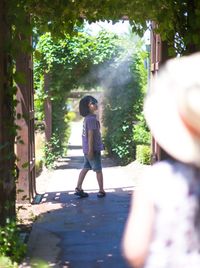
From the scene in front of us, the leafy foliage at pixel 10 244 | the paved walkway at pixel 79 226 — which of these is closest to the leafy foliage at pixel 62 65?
the paved walkway at pixel 79 226

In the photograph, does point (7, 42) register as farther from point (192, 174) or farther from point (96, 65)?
point (96, 65)

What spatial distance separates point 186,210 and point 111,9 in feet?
19.3

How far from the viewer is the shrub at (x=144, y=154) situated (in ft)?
46.3

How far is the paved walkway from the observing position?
571cm

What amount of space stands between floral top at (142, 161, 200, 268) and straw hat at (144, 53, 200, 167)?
0.27ft

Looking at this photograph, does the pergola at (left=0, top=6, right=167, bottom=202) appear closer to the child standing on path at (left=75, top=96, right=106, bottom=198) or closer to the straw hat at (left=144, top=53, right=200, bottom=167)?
the child standing on path at (left=75, top=96, right=106, bottom=198)

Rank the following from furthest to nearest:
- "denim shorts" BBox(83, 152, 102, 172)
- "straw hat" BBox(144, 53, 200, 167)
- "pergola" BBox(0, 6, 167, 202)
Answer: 1. "denim shorts" BBox(83, 152, 102, 172)
2. "pergola" BBox(0, 6, 167, 202)
3. "straw hat" BBox(144, 53, 200, 167)

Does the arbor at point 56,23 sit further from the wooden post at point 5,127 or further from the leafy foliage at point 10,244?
the leafy foliage at point 10,244

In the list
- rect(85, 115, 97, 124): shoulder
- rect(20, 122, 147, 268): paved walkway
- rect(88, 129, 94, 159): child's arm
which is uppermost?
rect(85, 115, 97, 124): shoulder

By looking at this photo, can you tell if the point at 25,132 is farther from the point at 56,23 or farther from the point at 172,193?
the point at 172,193

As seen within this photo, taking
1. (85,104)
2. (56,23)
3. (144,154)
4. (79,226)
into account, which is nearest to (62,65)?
(144,154)

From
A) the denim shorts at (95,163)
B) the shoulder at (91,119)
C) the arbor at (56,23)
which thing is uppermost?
the arbor at (56,23)

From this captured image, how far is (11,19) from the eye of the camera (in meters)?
5.72

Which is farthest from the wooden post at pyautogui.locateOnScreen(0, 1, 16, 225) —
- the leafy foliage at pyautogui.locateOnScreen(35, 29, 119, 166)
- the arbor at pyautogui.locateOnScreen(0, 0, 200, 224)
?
the leafy foliage at pyautogui.locateOnScreen(35, 29, 119, 166)
